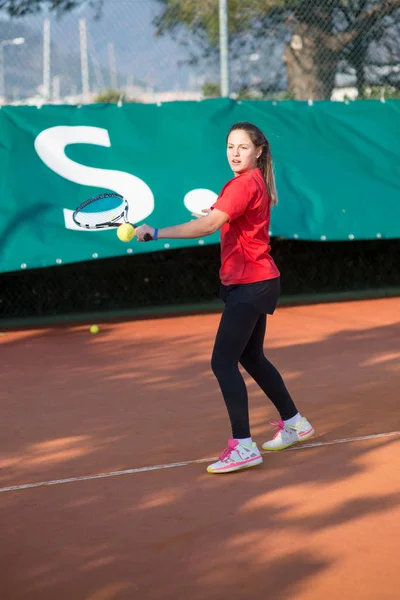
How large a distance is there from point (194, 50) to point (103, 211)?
245 inches

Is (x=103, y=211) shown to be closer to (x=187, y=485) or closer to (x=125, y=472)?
(x=125, y=472)

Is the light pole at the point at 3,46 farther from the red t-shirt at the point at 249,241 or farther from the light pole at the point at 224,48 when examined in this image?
the red t-shirt at the point at 249,241

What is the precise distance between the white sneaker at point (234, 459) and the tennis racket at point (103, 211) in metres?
1.21

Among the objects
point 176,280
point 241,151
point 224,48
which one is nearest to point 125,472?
point 241,151

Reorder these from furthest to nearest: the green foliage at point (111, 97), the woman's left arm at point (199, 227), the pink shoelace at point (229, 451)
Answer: the green foliage at point (111, 97) < the pink shoelace at point (229, 451) < the woman's left arm at point (199, 227)

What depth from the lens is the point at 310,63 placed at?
11.1m

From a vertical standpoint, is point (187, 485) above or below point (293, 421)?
below


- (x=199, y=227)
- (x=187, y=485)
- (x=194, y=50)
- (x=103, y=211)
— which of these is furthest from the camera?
(x=194, y=50)

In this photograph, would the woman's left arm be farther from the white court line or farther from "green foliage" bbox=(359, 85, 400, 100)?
"green foliage" bbox=(359, 85, 400, 100)

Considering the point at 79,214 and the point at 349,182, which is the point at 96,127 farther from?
the point at 79,214

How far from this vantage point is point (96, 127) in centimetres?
948

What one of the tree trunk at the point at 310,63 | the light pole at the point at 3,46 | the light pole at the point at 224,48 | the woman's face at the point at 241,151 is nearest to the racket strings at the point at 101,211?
the woman's face at the point at 241,151

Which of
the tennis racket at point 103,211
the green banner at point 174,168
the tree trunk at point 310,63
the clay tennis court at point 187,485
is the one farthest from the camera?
the tree trunk at point 310,63

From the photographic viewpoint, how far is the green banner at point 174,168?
9.05 meters
